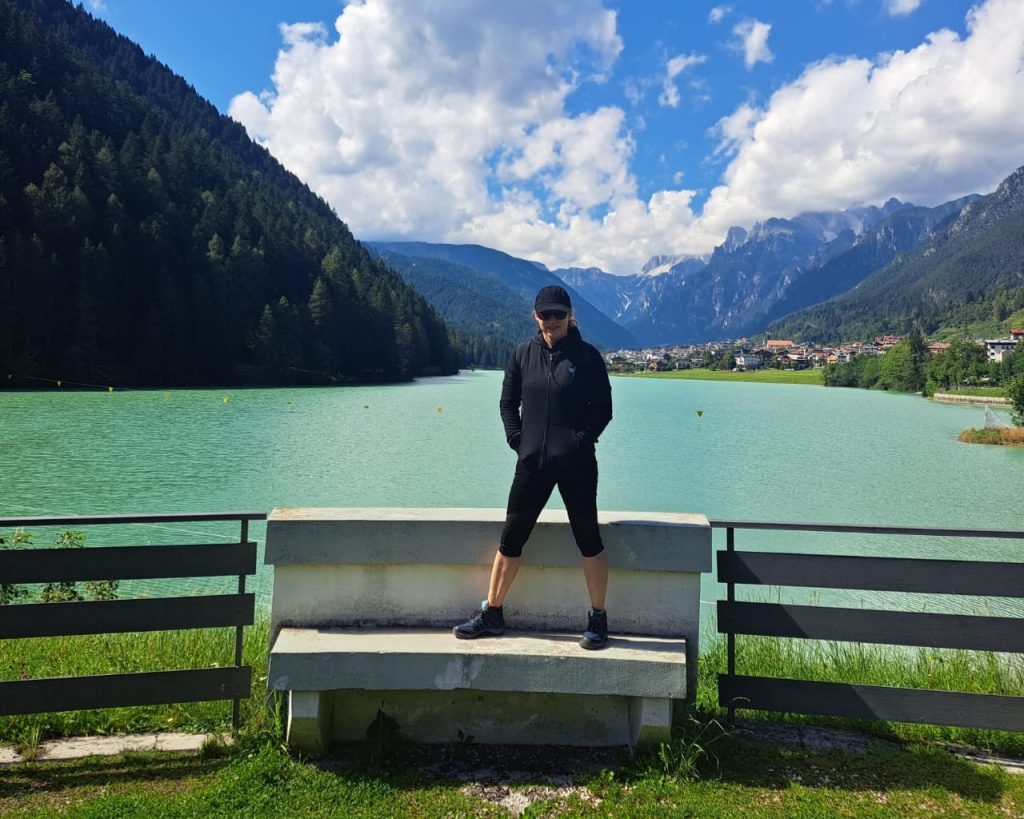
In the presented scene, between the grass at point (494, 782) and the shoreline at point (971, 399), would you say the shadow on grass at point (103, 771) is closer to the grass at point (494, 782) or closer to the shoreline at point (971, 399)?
the grass at point (494, 782)

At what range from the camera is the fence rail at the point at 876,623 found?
171 inches

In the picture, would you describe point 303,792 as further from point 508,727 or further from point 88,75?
point 88,75

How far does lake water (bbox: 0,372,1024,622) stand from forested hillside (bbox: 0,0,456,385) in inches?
777

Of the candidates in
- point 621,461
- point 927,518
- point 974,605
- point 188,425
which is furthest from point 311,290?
point 974,605

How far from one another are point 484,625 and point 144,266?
89400mm

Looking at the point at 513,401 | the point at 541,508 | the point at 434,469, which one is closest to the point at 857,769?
the point at 541,508

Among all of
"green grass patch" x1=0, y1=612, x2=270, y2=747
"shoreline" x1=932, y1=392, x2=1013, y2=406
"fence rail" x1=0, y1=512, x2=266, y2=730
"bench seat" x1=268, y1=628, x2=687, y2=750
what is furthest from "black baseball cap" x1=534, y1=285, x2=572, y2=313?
"shoreline" x1=932, y1=392, x2=1013, y2=406

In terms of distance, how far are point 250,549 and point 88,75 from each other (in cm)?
12568

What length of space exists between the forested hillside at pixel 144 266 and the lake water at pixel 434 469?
19.7m

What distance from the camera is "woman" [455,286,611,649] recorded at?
14.1 feet

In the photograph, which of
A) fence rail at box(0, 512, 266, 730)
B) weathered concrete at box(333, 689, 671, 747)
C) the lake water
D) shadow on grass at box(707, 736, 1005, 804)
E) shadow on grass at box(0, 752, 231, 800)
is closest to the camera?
shadow on grass at box(0, 752, 231, 800)

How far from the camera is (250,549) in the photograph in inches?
172

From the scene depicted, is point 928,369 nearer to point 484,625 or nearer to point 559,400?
point 559,400

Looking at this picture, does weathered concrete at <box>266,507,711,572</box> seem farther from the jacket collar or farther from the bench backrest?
the jacket collar
